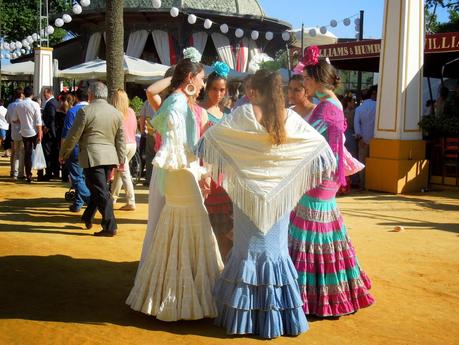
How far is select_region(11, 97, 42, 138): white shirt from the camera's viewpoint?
39.4 ft

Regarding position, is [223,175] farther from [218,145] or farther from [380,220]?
[380,220]

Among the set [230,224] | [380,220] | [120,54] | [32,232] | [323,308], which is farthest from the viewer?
[120,54]

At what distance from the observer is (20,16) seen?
129 feet

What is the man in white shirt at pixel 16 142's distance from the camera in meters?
12.3

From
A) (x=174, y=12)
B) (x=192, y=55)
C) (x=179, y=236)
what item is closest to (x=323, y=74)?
(x=192, y=55)

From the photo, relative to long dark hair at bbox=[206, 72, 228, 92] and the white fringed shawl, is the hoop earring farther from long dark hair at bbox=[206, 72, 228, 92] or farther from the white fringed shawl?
long dark hair at bbox=[206, 72, 228, 92]

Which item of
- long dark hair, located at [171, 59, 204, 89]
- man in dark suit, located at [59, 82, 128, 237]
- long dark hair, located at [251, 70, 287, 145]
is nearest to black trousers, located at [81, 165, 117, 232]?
man in dark suit, located at [59, 82, 128, 237]

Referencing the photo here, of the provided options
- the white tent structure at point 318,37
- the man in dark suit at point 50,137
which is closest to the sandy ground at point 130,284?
the man in dark suit at point 50,137

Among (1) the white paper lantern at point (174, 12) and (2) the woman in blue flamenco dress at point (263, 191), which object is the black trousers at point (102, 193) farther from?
(1) the white paper lantern at point (174, 12)

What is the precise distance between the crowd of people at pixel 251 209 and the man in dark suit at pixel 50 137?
8071mm

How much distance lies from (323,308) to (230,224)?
3.75ft

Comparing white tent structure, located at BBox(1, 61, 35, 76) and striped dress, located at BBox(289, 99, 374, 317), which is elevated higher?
white tent structure, located at BBox(1, 61, 35, 76)

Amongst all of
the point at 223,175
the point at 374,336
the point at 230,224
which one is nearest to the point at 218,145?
the point at 223,175

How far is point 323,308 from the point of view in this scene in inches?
179
